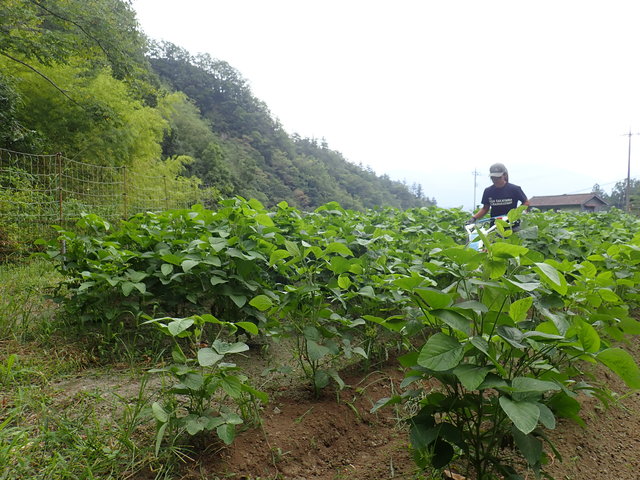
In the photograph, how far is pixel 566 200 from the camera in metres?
35.4

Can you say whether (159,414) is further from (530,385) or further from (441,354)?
(530,385)

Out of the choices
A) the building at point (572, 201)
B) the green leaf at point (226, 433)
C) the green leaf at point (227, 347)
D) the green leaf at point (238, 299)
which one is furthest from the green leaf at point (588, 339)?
the building at point (572, 201)

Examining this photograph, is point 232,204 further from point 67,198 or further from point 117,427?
point 67,198

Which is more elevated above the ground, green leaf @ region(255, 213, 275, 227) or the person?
the person

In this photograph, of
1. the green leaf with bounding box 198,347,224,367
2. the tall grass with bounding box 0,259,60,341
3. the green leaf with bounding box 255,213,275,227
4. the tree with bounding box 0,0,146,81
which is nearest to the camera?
the green leaf with bounding box 198,347,224,367

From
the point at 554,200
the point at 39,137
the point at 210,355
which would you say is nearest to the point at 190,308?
the point at 210,355

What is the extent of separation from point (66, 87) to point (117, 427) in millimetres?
10491

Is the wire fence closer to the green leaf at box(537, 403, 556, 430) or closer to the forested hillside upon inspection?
the forested hillside

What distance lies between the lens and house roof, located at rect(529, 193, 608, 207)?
3372 centimetres

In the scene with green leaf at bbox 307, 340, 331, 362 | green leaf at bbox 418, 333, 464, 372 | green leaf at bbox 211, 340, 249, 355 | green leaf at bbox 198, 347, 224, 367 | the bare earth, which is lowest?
the bare earth

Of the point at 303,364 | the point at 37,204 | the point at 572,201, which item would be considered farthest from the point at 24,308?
the point at 572,201

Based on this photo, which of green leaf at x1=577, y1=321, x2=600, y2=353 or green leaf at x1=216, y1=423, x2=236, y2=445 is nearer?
green leaf at x1=577, y1=321, x2=600, y2=353

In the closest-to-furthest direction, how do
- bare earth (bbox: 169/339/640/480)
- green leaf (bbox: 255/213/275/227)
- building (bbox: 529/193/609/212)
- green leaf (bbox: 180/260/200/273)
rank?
bare earth (bbox: 169/339/640/480) < green leaf (bbox: 180/260/200/273) < green leaf (bbox: 255/213/275/227) < building (bbox: 529/193/609/212)

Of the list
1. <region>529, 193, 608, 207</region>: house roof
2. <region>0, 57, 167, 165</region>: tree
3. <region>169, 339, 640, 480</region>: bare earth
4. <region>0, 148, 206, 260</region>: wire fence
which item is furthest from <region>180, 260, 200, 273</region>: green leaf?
<region>529, 193, 608, 207</region>: house roof
